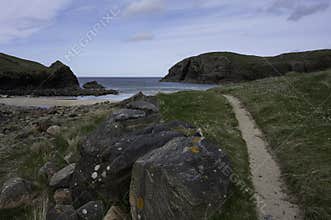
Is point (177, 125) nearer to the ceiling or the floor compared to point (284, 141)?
nearer to the ceiling

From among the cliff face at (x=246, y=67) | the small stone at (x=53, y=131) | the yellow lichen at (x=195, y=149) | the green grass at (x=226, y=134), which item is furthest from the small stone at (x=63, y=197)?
the cliff face at (x=246, y=67)

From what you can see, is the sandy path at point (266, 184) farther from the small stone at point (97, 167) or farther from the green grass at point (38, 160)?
the green grass at point (38, 160)

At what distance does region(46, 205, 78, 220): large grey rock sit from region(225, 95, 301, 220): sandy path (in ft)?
14.9

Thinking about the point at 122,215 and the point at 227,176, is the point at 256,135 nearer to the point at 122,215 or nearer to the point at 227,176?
the point at 227,176

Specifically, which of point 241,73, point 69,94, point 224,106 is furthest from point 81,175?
point 241,73

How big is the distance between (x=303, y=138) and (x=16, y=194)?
1076cm

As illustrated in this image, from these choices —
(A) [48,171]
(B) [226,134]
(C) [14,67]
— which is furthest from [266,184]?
(C) [14,67]

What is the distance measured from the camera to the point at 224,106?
22234 millimetres

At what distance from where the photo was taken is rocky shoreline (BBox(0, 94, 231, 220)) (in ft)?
20.6

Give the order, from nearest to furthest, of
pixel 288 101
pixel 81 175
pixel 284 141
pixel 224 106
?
pixel 81 175 → pixel 284 141 → pixel 288 101 → pixel 224 106

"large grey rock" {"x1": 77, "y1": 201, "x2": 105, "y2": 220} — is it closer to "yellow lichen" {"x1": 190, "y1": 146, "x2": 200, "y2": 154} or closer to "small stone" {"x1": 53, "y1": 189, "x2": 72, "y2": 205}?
"small stone" {"x1": 53, "y1": 189, "x2": 72, "y2": 205}

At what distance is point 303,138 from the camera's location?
470 inches

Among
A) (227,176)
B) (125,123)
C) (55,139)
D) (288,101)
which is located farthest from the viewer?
(288,101)

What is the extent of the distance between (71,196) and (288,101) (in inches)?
631
